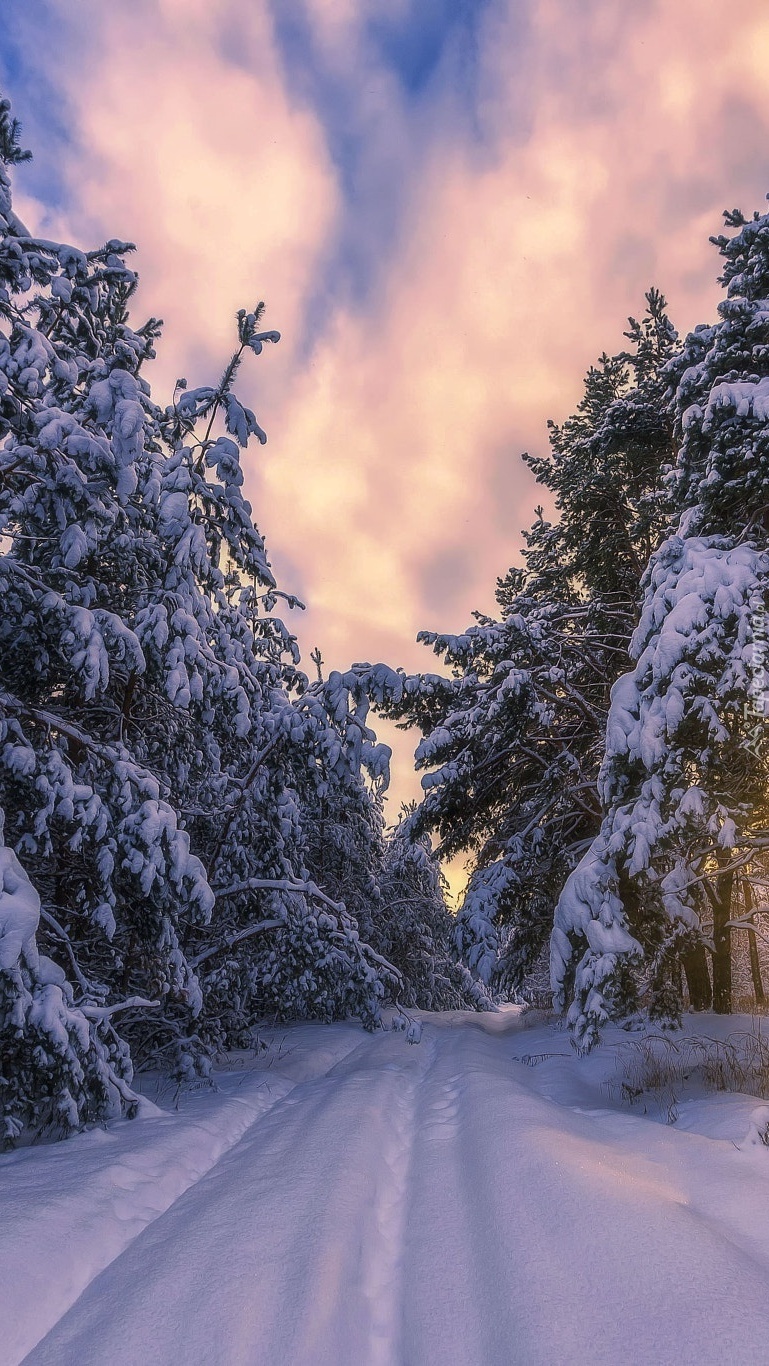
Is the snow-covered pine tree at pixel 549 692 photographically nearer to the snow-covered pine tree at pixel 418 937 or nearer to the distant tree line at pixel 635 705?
the distant tree line at pixel 635 705

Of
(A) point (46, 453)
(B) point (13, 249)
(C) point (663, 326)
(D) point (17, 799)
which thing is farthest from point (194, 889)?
(C) point (663, 326)

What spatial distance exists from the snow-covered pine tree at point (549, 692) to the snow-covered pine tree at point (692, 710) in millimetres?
2862

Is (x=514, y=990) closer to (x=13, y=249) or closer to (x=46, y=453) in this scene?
(x=46, y=453)

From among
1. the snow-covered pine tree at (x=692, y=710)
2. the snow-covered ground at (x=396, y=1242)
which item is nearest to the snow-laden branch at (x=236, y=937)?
the snow-covered ground at (x=396, y=1242)

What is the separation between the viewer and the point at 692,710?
211 inches

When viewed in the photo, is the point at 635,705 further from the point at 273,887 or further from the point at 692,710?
the point at 273,887

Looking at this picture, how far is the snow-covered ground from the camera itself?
209cm

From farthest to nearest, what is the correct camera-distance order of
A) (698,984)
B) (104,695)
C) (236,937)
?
(698,984) < (236,937) < (104,695)

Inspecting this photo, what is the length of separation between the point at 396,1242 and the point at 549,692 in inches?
304

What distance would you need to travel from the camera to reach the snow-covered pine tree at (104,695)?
489cm

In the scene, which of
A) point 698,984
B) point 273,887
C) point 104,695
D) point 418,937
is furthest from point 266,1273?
point 418,937

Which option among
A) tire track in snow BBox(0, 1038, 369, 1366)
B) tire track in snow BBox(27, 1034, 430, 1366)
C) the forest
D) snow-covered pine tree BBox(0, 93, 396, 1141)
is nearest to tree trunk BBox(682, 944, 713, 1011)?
the forest

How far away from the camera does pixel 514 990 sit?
1251cm

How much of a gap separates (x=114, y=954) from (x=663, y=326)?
1406 centimetres
